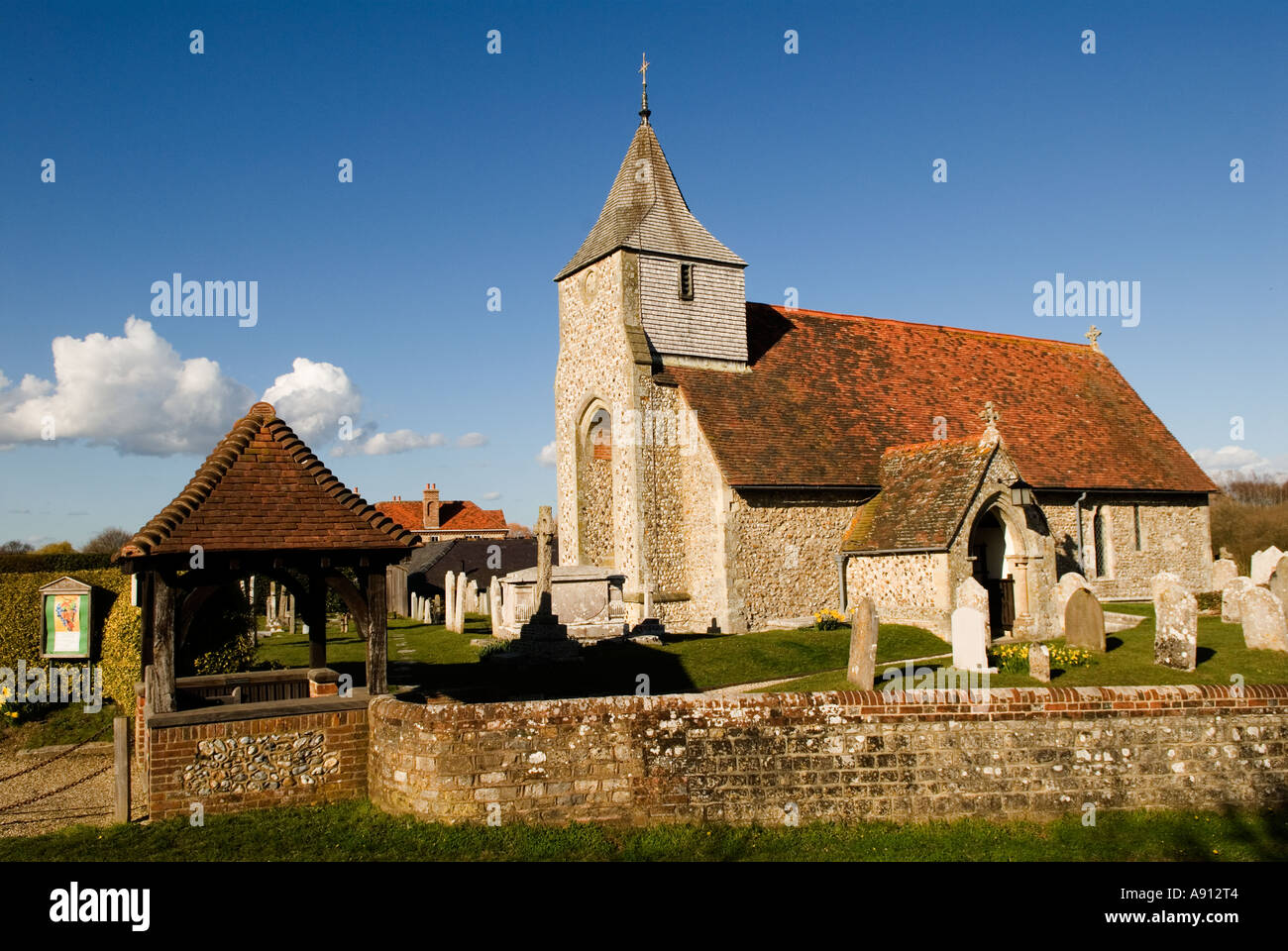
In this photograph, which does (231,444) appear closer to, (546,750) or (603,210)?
(546,750)

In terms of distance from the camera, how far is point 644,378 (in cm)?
2242

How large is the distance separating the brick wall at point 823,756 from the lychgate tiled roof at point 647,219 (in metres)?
16.3

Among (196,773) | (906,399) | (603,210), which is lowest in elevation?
(196,773)

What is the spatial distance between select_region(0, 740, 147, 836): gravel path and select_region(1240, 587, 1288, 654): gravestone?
53.6 ft

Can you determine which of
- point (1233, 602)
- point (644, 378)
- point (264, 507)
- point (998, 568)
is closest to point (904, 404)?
point (998, 568)

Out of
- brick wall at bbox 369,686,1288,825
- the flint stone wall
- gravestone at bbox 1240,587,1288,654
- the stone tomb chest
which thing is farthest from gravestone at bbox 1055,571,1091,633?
the stone tomb chest

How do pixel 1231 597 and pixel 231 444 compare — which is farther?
pixel 1231 597

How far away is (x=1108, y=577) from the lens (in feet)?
85.6

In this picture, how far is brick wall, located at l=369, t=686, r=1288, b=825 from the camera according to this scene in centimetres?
846

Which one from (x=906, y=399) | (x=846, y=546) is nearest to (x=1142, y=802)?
(x=846, y=546)

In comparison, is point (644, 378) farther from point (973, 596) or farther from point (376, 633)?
point (376, 633)

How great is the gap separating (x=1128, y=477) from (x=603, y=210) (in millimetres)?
17038

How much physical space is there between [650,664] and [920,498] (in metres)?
8.12

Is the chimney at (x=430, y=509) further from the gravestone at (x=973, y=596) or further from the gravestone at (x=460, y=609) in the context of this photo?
the gravestone at (x=973, y=596)
